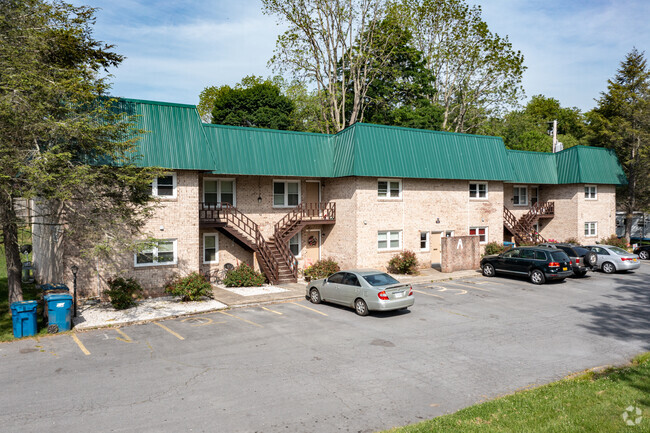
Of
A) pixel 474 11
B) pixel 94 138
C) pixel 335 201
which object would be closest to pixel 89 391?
pixel 94 138

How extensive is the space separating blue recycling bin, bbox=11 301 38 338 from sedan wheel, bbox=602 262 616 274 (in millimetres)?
28130

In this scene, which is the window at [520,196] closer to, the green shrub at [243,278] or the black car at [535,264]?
the black car at [535,264]

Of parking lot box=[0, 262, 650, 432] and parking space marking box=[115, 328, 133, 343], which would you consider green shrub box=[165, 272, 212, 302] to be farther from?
parking space marking box=[115, 328, 133, 343]

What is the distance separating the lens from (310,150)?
24672mm

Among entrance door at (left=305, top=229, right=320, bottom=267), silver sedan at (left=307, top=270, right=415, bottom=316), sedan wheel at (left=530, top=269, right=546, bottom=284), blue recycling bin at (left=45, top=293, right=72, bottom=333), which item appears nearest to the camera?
blue recycling bin at (left=45, top=293, right=72, bottom=333)

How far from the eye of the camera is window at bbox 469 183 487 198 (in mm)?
29016

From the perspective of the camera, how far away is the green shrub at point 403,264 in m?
24.4

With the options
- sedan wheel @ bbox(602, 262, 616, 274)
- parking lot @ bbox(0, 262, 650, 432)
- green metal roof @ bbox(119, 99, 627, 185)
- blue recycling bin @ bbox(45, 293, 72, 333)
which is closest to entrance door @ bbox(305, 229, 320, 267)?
green metal roof @ bbox(119, 99, 627, 185)

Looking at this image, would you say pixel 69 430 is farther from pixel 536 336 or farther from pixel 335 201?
pixel 335 201

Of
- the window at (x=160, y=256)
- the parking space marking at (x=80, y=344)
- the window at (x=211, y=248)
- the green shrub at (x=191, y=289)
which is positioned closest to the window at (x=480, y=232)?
the window at (x=211, y=248)

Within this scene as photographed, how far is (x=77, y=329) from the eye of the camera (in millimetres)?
14047

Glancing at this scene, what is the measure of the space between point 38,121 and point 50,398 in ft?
26.5

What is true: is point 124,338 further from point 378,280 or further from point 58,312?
point 378,280

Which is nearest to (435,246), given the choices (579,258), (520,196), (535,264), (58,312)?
(535,264)
